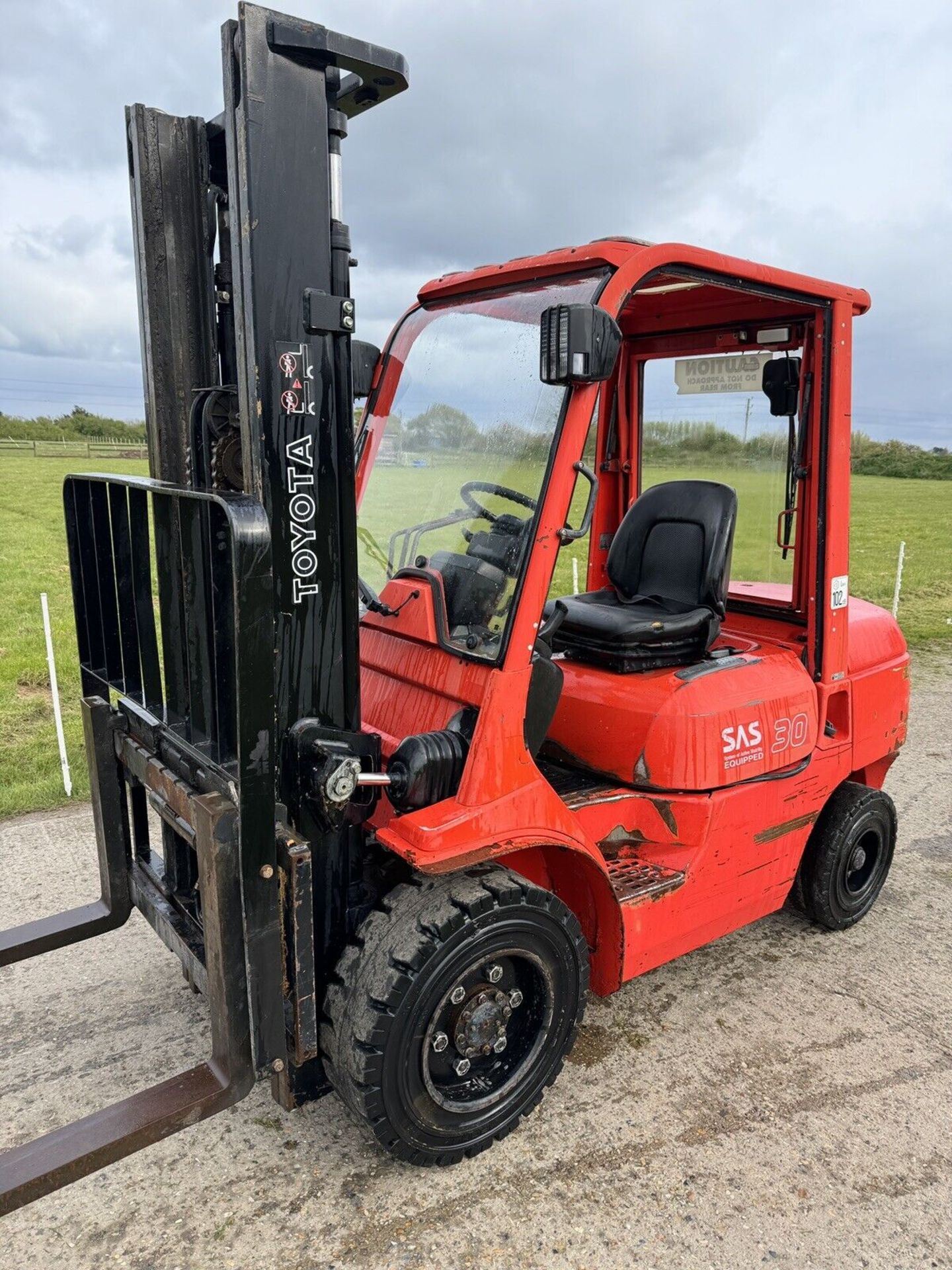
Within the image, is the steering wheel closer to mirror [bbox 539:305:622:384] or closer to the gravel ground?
mirror [bbox 539:305:622:384]

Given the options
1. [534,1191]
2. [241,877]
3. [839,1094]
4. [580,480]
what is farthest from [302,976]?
[839,1094]

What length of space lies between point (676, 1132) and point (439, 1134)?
84cm

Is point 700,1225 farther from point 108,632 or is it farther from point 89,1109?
point 108,632

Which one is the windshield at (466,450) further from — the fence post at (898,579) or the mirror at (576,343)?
the fence post at (898,579)

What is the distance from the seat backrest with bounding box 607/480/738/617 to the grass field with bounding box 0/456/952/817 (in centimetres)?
17

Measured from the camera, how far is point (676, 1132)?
3.12 metres

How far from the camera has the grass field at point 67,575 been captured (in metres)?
4.28

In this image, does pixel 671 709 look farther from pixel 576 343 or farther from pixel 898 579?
pixel 898 579

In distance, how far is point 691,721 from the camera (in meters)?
3.51

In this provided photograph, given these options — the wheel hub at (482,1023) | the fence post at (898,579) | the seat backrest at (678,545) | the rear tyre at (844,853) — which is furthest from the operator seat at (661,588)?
the fence post at (898,579)

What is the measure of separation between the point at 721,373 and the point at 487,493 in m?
1.75

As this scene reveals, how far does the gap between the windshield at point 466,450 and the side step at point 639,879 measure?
3.52 feet

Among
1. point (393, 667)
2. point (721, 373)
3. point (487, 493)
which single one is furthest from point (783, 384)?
point (393, 667)

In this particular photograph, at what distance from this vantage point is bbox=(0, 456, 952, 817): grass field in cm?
428
